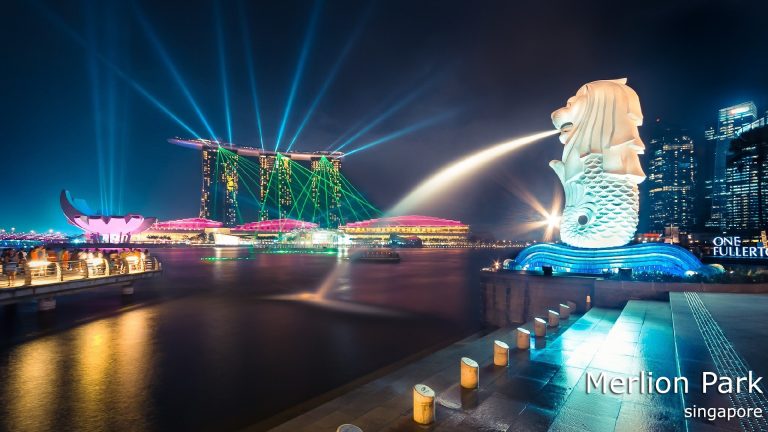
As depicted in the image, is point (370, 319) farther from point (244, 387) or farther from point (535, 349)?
point (535, 349)

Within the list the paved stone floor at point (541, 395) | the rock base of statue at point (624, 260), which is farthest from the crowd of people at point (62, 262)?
the rock base of statue at point (624, 260)

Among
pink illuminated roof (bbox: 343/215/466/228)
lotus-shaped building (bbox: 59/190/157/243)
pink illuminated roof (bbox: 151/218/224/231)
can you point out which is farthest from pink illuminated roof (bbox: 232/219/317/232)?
lotus-shaped building (bbox: 59/190/157/243)

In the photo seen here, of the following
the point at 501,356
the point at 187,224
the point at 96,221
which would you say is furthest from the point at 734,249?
the point at 187,224

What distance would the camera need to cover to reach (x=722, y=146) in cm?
11462

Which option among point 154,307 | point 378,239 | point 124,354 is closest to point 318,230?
point 378,239

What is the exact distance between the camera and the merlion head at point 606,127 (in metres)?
19.3

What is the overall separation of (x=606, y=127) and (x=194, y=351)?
2077 centimetres

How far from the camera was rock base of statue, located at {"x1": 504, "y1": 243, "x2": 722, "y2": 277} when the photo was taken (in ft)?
57.6

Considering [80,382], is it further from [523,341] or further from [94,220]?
[94,220]

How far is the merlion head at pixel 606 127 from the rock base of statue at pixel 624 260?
368 centimetres

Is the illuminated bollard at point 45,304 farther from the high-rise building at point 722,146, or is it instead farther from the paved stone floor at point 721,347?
the high-rise building at point 722,146

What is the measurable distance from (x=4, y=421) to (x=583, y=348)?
13.0 m

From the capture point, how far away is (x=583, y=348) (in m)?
9.30

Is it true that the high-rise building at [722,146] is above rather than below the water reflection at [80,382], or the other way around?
above
